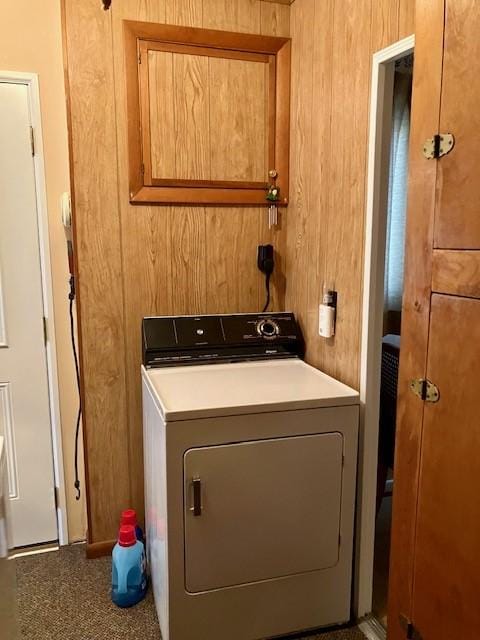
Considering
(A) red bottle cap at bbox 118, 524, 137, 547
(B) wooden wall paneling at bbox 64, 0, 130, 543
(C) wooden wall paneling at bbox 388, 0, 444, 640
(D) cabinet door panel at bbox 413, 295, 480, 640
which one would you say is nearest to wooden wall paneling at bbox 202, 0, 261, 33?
(B) wooden wall paneling at bbox 64, 0, 130, 543

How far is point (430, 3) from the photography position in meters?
1.25

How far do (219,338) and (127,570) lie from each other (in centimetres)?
100

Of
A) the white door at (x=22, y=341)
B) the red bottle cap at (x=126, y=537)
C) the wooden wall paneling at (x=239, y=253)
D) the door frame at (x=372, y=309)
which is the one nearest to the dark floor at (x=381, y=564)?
the door frame at (x=372, y=309)

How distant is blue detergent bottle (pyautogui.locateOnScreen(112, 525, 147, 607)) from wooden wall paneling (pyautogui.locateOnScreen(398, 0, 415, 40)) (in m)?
2.02

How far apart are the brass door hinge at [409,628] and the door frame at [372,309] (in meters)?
0.45

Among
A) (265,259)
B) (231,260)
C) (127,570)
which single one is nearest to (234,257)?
(231,260)

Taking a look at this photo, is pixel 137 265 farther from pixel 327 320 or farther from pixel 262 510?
pixel 262 510

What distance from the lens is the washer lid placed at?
1671 millimetres

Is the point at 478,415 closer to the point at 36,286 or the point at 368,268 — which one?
the point at 368,268

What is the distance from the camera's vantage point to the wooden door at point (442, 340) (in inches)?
46.2

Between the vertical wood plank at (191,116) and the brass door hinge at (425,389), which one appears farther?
Result: the vertical wood plank at (191,116)

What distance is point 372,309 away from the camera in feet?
5.97

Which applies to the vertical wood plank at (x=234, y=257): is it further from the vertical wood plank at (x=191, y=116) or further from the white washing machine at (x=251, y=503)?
the white washing machine at (x=251, y=503)

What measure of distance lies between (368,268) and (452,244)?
1.92 ft
